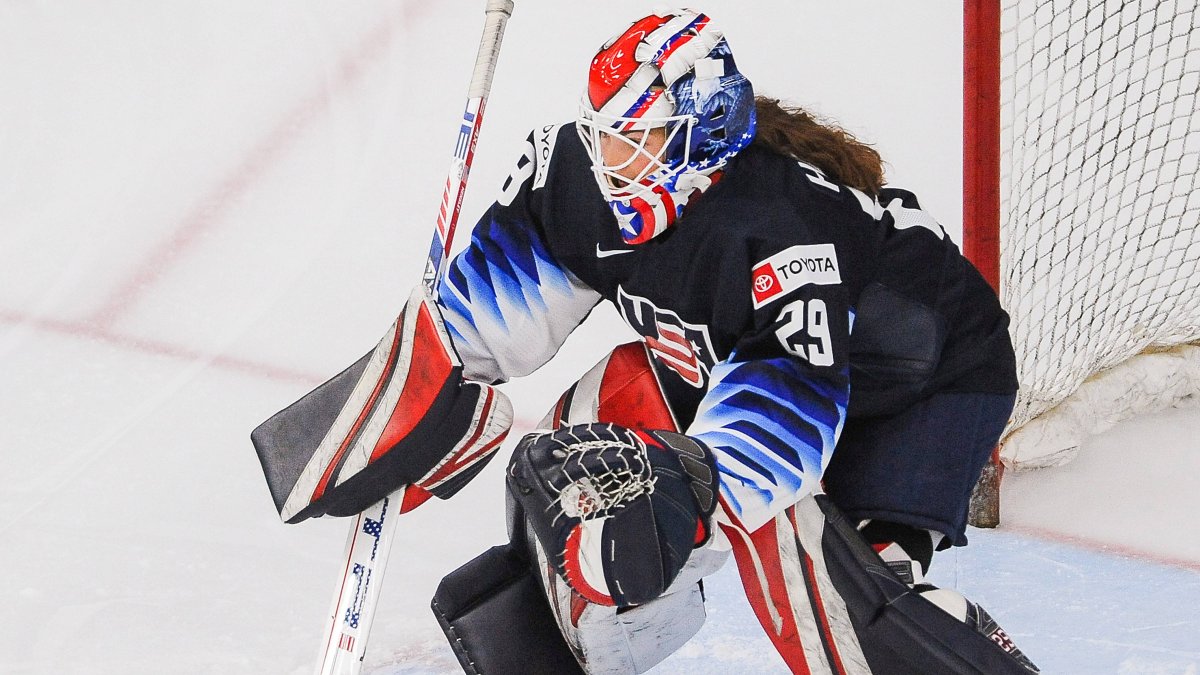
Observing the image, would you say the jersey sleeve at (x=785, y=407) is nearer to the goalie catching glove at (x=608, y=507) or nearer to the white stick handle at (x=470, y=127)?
the goalie catching glove at (x=608, y=507)

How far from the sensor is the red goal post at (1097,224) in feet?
8.13

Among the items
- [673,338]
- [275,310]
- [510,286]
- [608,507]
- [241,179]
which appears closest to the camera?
[608,507]

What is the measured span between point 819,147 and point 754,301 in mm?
285

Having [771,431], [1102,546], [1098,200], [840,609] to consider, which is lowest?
[1102,546]

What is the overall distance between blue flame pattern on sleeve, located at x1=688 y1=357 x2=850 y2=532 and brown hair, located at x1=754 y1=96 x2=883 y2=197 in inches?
12.3

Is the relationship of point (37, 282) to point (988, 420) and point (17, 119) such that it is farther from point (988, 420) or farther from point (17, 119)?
point (988, 420)

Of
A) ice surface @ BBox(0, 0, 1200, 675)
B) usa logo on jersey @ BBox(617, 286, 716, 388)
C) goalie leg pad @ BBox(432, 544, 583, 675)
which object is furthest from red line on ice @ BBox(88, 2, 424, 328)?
usa logo on jersey @ BBox(617, 286, 716, 388)

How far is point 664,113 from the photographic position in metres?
1.38

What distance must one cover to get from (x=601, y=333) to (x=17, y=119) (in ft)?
4.70

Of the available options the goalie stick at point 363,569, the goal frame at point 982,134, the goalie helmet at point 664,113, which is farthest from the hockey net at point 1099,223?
the goalie stick at point 363,569

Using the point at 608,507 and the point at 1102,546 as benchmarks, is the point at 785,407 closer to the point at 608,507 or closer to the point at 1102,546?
the point at 608,507

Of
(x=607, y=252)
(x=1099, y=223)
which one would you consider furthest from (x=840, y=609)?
(x=1099, y=223)

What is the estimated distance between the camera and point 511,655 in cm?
160

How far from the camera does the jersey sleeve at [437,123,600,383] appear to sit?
1.69 m
